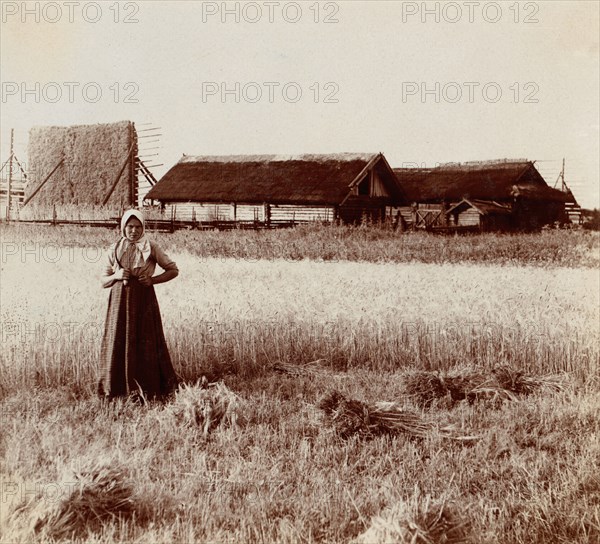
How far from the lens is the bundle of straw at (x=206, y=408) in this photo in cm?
493

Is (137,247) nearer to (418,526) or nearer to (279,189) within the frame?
(418,526)

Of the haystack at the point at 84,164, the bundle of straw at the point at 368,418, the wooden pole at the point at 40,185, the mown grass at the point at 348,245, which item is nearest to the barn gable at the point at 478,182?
the mown grass at the point at 348,245

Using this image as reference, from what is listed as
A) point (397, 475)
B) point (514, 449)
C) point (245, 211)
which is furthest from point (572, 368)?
point (245, 211)

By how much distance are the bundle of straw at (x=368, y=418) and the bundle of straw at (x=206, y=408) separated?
731 mm

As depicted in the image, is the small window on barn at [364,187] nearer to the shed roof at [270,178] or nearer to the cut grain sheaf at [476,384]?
the shed roof at [270,178]

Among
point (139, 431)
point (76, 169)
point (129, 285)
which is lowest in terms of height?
point (139, 431)

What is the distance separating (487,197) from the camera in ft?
96.5

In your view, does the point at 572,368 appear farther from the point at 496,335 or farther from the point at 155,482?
the point at 155,482

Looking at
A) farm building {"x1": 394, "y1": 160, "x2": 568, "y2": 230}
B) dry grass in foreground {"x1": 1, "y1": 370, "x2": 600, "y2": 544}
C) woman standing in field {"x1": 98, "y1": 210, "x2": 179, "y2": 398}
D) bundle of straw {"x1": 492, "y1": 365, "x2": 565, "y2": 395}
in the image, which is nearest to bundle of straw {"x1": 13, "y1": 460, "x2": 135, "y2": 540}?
dry grass in foreground {"x1": 1, "y1": 370, "x2": 600, "y2": 544}

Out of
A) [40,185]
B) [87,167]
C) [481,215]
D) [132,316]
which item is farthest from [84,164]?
[481,215]

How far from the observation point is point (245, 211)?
2303 centimetres

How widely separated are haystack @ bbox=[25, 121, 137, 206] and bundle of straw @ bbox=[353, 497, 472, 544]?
11.2 m

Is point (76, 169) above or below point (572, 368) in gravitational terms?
above

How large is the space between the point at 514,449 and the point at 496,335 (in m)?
2.46
